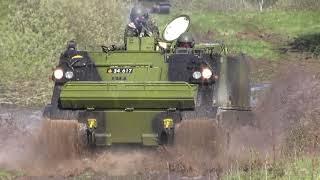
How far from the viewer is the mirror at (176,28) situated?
1187cm

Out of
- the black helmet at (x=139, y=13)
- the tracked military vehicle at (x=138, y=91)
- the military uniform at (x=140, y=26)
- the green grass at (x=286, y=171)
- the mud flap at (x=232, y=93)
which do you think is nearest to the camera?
the green grass at (x=286, y=171)

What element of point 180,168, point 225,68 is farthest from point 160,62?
point 180,168

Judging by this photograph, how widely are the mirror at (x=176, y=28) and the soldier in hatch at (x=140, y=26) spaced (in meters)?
0.42

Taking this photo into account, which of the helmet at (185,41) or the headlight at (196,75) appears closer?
the headlight at (196,75)

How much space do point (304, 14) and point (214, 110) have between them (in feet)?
86.8

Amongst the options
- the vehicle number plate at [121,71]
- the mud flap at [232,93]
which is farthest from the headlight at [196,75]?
the vehicle number plate at [121,71]

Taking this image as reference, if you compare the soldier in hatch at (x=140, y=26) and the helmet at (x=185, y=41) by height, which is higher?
the soldier in hatch at (x=140, y=26)

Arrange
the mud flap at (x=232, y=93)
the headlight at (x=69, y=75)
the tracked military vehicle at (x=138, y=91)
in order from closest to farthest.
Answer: the tracked military vehicle at (x=138, y=91)
the mud flap at (x=232, y=93)
the headlight at (x=69, y=75)

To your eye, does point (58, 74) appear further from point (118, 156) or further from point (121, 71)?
point (118, 156)

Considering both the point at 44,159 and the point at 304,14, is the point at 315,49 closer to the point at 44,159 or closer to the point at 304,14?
the point at 304,14

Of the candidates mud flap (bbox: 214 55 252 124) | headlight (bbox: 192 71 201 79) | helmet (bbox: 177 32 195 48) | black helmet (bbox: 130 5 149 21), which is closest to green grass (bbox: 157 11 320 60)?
black helmet (bbox: 130 5 149 21)

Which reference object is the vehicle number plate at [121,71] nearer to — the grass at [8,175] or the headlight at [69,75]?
the headlight at [69,75]

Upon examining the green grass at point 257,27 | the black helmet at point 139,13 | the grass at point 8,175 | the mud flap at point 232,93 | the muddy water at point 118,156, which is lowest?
the grass at point 8,175

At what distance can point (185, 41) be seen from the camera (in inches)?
462
